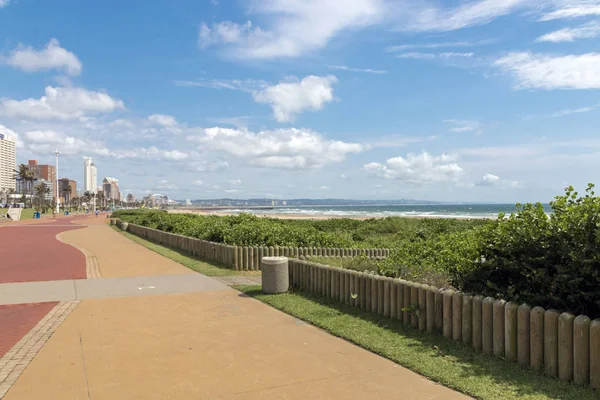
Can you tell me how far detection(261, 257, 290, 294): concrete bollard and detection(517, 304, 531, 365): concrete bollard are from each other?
195 inches

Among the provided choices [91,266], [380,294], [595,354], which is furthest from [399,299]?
[91,266]

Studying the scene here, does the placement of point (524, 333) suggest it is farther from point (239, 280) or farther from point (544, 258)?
point (239, 280)

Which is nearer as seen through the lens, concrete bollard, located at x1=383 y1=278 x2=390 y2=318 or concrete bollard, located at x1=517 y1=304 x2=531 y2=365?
concrete bollard, located at x1=517 y1=304 x2=531 y2=365

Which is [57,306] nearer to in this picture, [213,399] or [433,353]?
[213,399]

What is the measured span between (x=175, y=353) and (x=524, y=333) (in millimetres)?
3924

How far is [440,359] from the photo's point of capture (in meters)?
5.25

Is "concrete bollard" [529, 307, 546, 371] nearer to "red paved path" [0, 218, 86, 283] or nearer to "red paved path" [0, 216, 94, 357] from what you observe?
"red paved path" [0, 216, 94, 357]

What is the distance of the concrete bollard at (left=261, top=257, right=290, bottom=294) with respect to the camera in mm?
9188

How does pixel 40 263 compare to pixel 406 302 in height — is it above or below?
below

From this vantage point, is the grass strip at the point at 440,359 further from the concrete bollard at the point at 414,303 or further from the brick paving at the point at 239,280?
the brick paving at the point at 239,280

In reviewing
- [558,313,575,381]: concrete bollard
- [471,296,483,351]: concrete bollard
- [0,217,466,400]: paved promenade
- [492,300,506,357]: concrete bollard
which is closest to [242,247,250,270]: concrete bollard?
[0,217,466,400]: paved promenade

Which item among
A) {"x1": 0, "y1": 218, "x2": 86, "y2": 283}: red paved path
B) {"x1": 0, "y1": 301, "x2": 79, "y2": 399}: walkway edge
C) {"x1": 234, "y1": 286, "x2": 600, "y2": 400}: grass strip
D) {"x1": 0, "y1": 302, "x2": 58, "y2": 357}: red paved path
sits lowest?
{"x1": 0, "y1": 218, "x2": 86, "y2": 283}: red paved path

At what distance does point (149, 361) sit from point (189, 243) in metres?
12.4

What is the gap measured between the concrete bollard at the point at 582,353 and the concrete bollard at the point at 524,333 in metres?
0.52
